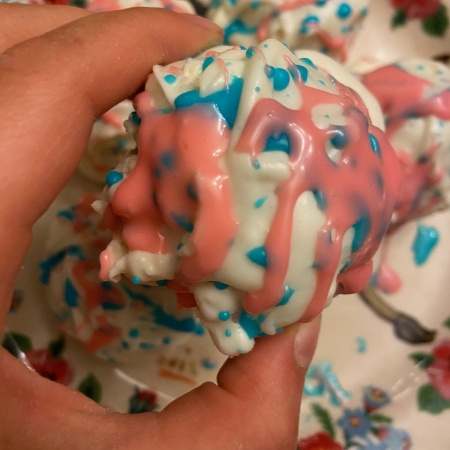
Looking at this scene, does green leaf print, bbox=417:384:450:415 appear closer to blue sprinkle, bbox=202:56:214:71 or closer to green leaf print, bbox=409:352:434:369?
green leaf print, bbox=409:352:434:369

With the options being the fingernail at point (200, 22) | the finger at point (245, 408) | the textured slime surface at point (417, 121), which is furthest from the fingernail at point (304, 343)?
the fingernail at point (200, 22)

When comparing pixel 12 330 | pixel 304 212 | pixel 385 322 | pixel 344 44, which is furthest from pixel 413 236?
pixel 12 330

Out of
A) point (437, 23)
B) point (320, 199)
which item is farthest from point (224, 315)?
point (437, 23)

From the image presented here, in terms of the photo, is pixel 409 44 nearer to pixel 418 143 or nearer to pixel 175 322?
pixel 418 143

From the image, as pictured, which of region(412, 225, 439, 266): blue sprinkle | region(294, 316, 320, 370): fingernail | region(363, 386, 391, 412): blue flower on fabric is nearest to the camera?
region(294, 316, 320, 370): fingernail

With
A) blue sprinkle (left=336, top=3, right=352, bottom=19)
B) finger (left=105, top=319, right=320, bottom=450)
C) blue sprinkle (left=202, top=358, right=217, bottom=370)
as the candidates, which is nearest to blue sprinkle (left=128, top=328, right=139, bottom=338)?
blue sprinkle (left=202, top=358, right=217, bottom=370)

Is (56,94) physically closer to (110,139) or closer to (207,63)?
(207,63)

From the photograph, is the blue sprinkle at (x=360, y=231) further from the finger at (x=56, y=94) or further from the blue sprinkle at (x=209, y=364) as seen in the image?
the blue sprinkle at (x=209, y=364)
